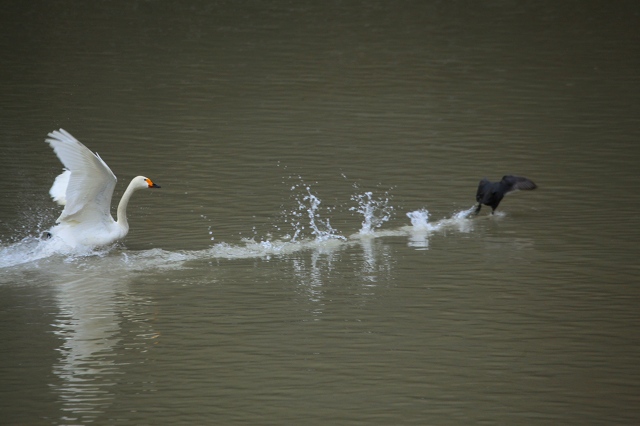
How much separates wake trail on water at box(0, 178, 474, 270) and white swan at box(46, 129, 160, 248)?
132 millimetres

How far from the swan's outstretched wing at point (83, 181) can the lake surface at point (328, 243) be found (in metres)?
0.44

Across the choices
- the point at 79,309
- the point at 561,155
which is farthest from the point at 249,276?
the point at 561,155

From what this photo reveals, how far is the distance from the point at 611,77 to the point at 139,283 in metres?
12.5

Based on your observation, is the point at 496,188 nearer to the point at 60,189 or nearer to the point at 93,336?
the point at 60,189

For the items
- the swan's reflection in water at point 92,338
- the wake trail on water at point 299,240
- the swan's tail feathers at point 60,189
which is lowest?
the swan's reflection in water at point 92,338

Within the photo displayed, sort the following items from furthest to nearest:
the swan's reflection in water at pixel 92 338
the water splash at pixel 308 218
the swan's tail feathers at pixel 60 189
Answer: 1. the water splash at pixel 308 218
2. the swan's tail feathers at pixel 60 189
3. the swan's reflection in water at pixel 92 338

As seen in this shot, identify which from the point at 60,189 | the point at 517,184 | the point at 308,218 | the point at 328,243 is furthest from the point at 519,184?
the point at 60,189

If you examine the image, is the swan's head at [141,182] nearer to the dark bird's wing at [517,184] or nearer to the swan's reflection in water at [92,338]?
the swan's reflection in water at [92,338]

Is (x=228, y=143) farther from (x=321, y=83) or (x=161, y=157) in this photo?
(x=321, y=83)

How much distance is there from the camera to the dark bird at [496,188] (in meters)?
11.4

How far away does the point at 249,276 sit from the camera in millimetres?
9320

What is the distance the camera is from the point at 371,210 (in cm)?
1156

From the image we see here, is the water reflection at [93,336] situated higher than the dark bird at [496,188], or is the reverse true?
the dark bird at [496,188]

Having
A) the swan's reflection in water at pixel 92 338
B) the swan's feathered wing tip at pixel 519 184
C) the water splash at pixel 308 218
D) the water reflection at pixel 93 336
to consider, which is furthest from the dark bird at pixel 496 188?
the swan's reflection in water at pixel 92 338
